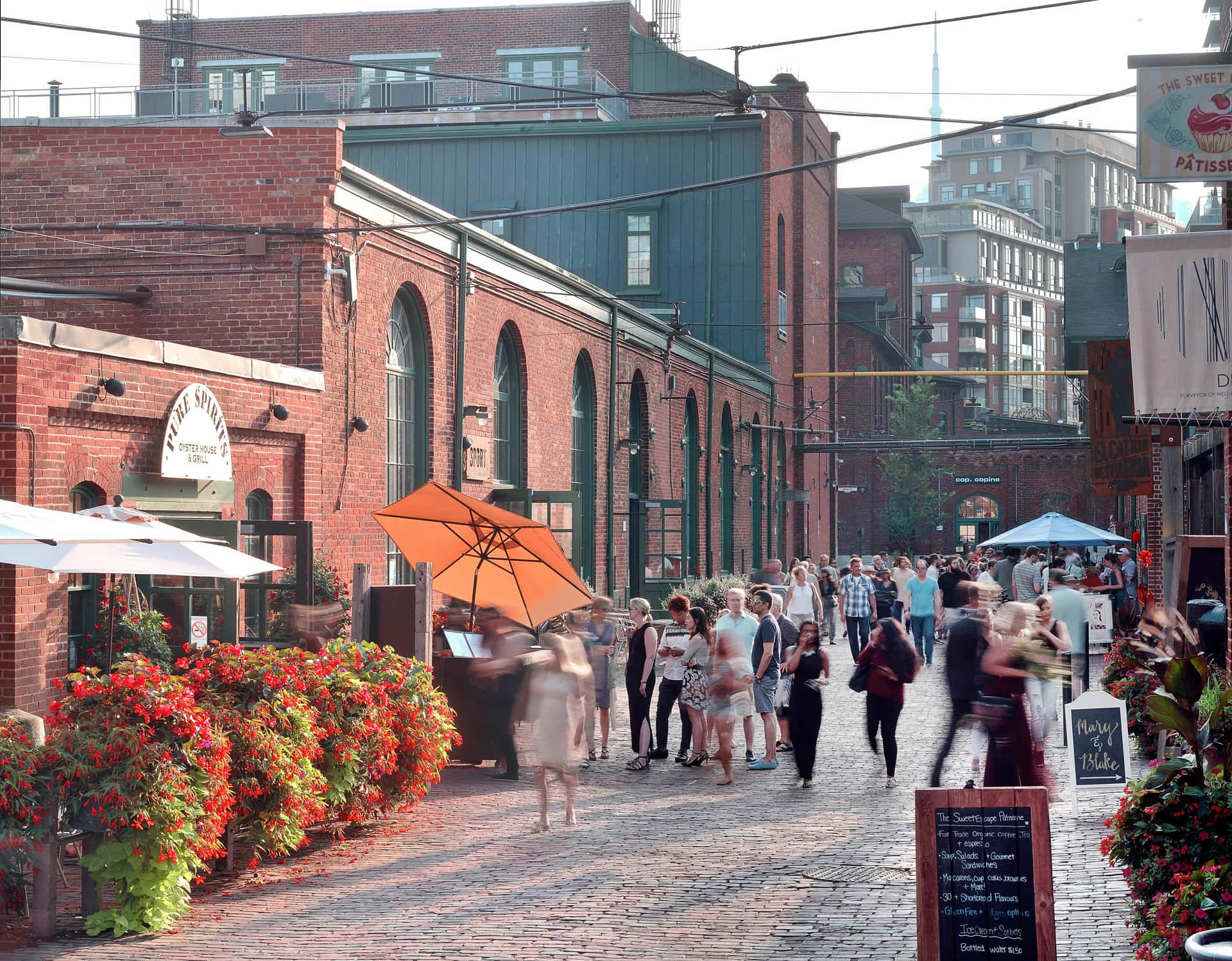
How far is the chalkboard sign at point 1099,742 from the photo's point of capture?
10.8m

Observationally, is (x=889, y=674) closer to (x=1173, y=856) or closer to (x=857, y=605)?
(x=1173, y=856)

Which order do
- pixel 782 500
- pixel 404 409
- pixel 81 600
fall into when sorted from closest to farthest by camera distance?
pixel 81 600 → pixel 404 409 → pixel 782 500

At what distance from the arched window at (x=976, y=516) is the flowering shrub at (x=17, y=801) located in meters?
63.6

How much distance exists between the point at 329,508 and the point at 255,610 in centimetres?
185

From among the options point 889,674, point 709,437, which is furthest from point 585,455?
point 889,674

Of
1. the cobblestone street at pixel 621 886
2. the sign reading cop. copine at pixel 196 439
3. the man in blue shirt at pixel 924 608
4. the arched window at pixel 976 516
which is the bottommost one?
the cobblestone street at pixel 621 886

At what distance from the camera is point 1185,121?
834cm

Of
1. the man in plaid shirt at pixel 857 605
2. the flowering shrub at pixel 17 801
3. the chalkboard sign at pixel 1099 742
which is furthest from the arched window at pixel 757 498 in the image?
the flowering shrub at pixel 17 801

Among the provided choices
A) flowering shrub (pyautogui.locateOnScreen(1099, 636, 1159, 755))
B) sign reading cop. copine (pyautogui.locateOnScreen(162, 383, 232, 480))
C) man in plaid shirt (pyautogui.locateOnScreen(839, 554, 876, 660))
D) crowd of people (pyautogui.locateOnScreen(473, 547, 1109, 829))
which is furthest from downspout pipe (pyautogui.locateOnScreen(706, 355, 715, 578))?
flowering shrub (pyautogui.locateOnScreen(1099, 636, 1159, 755))

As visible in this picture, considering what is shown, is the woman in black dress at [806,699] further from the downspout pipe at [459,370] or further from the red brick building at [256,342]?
the downspout pipe at [459,370]

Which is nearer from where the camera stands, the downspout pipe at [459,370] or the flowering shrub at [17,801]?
the flowering shrub at [17,801]

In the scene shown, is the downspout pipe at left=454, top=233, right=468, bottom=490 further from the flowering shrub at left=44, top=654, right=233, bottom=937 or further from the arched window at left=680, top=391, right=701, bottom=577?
the arched window at left=680, top=391, right=701, bottom=577

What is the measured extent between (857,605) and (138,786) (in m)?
16.0

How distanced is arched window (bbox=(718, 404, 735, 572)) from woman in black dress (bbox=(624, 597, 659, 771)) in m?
23.8
